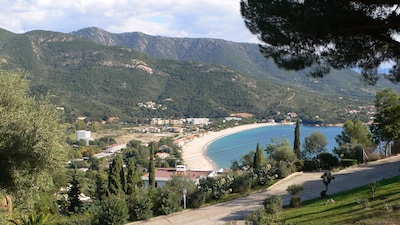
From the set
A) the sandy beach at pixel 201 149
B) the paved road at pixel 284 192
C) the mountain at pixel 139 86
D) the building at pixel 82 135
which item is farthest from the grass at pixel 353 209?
the mountain at pixel 139 86

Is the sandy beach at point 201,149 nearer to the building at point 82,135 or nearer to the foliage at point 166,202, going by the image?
the building at point 82,135

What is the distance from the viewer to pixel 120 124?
8562 cm

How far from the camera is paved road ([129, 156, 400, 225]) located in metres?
9.32

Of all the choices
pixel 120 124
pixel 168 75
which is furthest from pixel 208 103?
pixel 120 124

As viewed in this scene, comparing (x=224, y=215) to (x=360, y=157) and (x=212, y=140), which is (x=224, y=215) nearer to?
(x=360, y=157)

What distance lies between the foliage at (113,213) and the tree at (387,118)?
1273 centimetres

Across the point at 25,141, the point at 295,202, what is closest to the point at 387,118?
the point at 295,202

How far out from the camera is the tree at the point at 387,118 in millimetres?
16078

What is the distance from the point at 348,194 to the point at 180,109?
97.9m

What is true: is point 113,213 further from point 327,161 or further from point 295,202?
point 327,161

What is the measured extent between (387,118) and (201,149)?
4239cm

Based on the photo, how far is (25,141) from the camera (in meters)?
6.51

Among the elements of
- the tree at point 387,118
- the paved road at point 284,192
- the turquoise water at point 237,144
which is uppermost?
the tree at point 387,118

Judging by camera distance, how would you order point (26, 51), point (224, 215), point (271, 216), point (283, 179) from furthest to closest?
1. point (26, 51)
2. point (283, 179)
3. point (224, 215)
4. point (271, 216)
